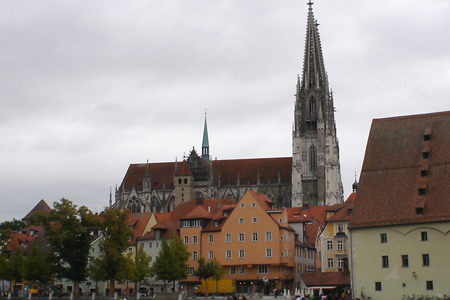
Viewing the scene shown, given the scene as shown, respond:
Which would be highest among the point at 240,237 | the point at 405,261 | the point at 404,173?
the point at 404,173

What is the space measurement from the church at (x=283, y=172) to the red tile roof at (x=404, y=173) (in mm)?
83374

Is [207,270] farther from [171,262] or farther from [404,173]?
[404,173]

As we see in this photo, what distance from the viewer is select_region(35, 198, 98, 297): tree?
7531cm

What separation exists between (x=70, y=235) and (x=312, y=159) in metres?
86.1

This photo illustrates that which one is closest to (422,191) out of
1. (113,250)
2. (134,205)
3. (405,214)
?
(405,214)

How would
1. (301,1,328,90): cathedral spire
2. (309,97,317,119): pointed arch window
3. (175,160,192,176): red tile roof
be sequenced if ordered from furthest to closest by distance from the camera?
(301,1,328,90): cathedral spire < (309,97,317,119): pointed arch window < (175,160,192,176): red tile roof

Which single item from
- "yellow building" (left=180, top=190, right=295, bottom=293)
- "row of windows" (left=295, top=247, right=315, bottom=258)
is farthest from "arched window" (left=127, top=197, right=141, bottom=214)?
"yellow building" (left=180, top=190, right=295, bottom=293)

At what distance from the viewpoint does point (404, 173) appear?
61844 mm

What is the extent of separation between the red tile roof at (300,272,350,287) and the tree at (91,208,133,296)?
706 inches

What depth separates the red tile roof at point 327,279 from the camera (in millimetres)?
70062

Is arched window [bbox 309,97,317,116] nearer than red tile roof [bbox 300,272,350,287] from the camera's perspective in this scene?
No

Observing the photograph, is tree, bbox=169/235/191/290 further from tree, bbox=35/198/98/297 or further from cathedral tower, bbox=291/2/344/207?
cathedral tower, bbox=291/2/344/207

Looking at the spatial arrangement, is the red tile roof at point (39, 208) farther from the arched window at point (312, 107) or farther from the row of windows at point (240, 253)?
the row of windows at point (240, 253)

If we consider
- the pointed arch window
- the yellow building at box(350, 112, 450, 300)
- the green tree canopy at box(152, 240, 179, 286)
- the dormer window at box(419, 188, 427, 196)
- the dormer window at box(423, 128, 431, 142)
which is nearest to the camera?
the yellow building at box(350, 112, 450, 300)
